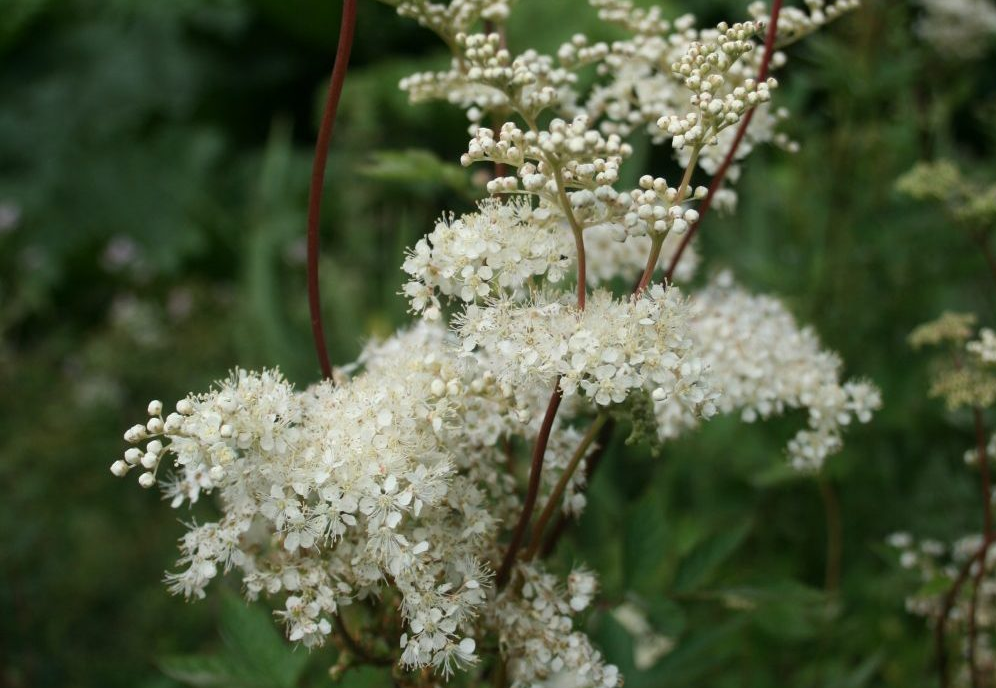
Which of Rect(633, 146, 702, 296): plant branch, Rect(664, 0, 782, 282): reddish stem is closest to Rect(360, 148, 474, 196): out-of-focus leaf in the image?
Rect(664, 0, 782, 282): reddish stem

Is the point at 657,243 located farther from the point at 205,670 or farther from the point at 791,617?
the point at 791,617

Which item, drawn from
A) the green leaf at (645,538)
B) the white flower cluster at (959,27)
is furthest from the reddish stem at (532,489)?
the white flower cluster at (959,27)

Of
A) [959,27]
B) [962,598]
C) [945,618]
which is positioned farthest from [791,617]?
[959,27]

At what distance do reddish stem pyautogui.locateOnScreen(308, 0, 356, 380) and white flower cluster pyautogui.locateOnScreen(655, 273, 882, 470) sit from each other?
1.40ft

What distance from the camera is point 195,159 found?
5.45m

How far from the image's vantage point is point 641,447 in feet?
5.24

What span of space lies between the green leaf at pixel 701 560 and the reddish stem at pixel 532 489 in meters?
0.44

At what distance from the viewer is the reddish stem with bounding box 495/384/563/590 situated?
3.03ft

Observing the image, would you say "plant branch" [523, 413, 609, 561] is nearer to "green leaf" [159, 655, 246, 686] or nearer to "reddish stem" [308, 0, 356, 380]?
"reddish stem" [308, 0, 356, 380]

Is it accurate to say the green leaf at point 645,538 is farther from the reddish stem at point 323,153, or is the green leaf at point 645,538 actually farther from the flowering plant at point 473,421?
the reddish stem at point 323,153

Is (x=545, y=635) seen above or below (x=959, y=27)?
below

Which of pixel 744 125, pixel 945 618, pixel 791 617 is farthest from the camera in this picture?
pixel 791 617

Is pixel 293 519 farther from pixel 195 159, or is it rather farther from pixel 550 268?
pixel 195 159

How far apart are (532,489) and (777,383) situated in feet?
1.33
